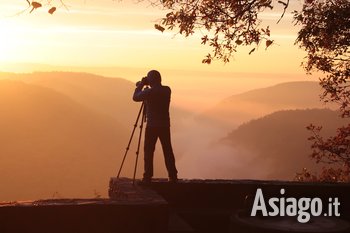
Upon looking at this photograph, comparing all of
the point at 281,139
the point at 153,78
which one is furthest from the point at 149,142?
the point at 281,139

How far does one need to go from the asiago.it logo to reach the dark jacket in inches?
109

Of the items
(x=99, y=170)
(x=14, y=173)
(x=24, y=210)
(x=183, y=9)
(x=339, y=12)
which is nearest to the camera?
(x=24, y=210)

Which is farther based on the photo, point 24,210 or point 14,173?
point 14,173

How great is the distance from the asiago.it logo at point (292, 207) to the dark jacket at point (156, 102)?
2769 millimetres

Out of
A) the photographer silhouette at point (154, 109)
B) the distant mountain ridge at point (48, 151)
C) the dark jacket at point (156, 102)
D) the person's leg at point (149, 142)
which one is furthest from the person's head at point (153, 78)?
the distant mountain ridge at point (48, 151)

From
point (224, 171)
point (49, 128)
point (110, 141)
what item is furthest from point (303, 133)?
point (49, 128)

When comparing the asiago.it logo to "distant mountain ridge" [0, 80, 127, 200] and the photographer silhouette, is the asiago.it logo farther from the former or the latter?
"distant mountain ridge" [0, 80, 127, 200]

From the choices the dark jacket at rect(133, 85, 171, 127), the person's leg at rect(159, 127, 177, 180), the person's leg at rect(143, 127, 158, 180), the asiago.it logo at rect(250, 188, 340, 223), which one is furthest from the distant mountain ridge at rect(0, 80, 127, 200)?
the asiago.it logo at rect(250, 188, 340, 223)

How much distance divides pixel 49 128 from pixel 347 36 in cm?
16353

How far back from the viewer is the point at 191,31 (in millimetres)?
13070

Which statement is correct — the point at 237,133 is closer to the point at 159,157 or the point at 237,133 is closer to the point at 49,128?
the point at 159,157

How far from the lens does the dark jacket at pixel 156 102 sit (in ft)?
35.7

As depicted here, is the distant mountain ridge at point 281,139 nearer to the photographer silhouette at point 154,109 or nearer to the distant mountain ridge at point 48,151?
the distant mountain ridge at point 48,151

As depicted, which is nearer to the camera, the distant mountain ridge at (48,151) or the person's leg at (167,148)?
the person's leg at (167,148)
